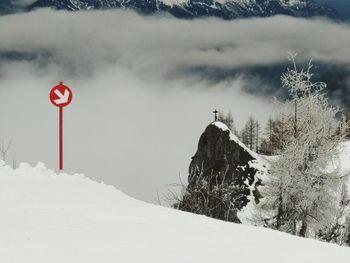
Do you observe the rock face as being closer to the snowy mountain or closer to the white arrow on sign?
the snowy mountain

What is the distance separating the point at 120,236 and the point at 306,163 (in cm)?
1837

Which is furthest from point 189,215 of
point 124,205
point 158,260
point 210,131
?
point 210,131

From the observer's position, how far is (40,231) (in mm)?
7824

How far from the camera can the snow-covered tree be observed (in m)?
25.0

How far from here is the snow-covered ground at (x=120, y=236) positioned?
6984 mm

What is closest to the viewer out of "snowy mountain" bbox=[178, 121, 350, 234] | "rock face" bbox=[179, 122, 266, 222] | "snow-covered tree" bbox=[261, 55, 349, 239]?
"snow-covered tree" bbox=[261, 55, 349, 239]

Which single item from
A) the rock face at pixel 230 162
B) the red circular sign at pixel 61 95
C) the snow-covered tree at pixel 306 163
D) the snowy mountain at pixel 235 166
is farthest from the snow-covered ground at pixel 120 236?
the rock face at pixel 230 162

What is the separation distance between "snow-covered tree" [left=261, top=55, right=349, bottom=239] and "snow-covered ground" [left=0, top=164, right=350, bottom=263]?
15046mm

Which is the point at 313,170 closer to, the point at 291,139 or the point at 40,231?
the point at 291,139

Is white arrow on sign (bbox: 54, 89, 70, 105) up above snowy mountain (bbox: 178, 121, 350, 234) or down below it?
above

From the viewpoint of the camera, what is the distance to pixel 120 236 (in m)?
8.00

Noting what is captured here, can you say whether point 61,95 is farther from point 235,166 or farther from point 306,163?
point 235,166

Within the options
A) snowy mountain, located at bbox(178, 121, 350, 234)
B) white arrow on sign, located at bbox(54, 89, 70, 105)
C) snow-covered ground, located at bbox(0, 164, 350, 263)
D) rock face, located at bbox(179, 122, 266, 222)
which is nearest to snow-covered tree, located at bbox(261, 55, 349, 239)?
snowy mountain, located at bbox(178, 121, 350, 234)

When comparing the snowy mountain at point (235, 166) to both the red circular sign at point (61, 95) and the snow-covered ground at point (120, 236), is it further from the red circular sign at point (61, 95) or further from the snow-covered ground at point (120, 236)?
the snow-covered ground at point (120, 236)
